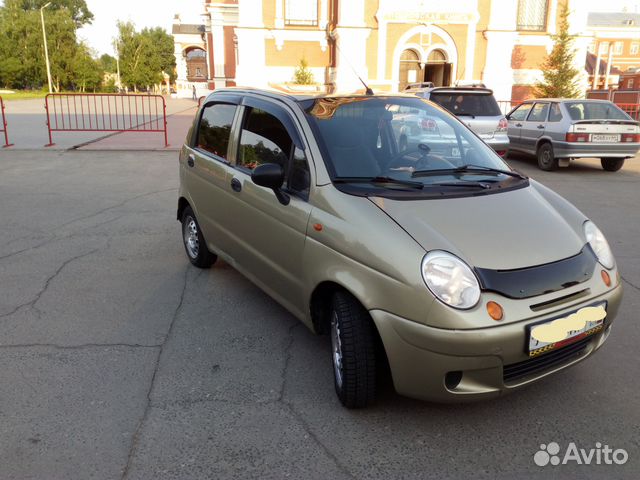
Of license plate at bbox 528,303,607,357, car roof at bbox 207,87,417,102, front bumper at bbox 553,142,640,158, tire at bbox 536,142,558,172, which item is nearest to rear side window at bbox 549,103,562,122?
tire at bbox 536,142,558,172

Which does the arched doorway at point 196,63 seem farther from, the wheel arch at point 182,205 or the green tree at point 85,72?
the wheel arch at point 182,205

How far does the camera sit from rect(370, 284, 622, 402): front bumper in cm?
266

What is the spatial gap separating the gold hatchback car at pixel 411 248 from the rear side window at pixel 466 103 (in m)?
7.31

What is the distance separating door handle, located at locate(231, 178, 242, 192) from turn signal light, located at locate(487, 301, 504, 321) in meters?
2.22

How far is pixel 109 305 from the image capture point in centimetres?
472

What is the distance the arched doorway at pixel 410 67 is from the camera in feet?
96.5

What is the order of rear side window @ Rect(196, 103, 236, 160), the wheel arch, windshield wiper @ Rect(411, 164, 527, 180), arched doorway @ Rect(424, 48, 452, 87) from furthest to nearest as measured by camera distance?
1. arched doorway @ Rect(424, 48, 452, 87)
2. the wheel arch
3. rear side window @ Rect(196, 103, 236, 160)
4. windshield wiper @ Rect(411, 164, 527, 180)

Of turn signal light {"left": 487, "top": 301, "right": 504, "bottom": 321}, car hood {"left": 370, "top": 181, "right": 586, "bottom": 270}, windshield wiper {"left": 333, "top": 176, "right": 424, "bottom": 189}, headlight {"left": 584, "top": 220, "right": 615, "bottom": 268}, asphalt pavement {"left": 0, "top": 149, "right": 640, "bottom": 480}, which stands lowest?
asphalt pavement {"left": 0, "top": 149, "right": 640, "bottom": 480}

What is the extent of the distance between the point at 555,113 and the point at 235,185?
9922mm

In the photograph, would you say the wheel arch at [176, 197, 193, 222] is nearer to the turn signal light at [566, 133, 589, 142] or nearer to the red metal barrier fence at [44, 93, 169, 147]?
the turn signal light at [566, 133, 589, 142]

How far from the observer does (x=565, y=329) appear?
285 cm

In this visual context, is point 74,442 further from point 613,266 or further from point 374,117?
point 613,266

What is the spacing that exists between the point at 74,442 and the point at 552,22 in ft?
109

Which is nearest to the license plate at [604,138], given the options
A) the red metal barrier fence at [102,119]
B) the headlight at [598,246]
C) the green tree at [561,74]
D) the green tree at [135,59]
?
the headlight at [598,246]
